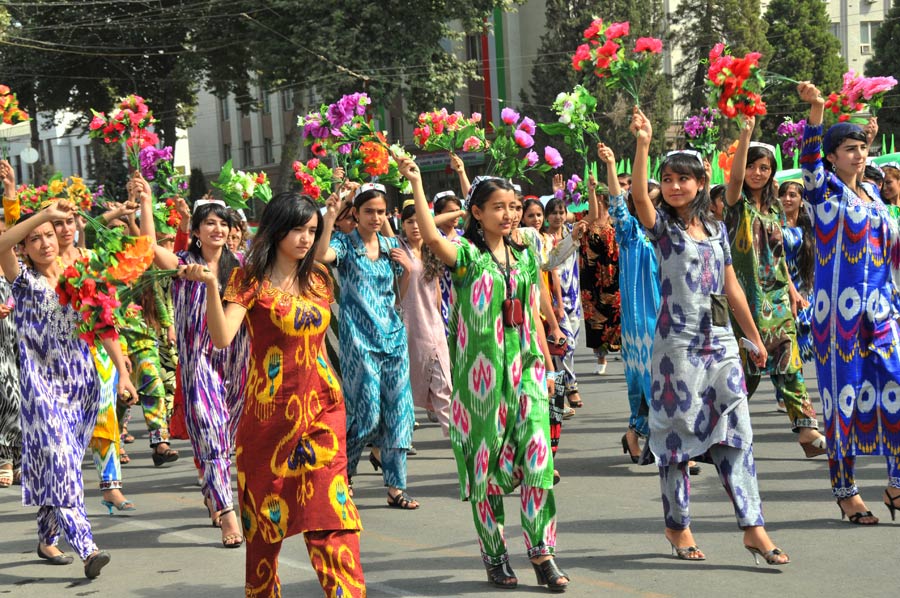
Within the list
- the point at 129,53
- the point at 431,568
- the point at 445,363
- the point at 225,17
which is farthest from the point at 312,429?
the point at 129,53

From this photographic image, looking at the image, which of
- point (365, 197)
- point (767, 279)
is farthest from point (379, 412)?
point (767, 279)

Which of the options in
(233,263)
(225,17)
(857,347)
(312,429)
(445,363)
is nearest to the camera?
(312,429)

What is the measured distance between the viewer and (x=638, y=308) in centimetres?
878

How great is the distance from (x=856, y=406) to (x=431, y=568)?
7.93 feet

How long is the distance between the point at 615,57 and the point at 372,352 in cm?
237

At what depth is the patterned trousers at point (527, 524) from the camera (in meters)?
5.80

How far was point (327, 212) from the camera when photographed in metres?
7.08

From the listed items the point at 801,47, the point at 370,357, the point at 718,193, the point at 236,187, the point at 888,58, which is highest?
the point at 801,47

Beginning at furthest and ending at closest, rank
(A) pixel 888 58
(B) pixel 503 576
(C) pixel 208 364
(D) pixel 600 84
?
(A) pixel 888 58 → (D) pixel 600 84 → (C) pixel 208 364 → (B) pixel 503 576

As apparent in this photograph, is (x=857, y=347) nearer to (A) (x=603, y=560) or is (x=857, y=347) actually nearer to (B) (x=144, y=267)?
(A) (x=603, y=560)

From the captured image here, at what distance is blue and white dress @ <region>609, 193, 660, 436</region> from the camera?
338 inches

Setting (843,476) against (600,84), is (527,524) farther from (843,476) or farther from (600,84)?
(600,84)

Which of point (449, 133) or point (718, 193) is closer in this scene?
point (718, 193)

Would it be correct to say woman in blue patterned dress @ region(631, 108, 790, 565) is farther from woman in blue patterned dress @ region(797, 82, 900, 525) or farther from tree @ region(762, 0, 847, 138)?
tree @ region(762, 0, 847, 138)
